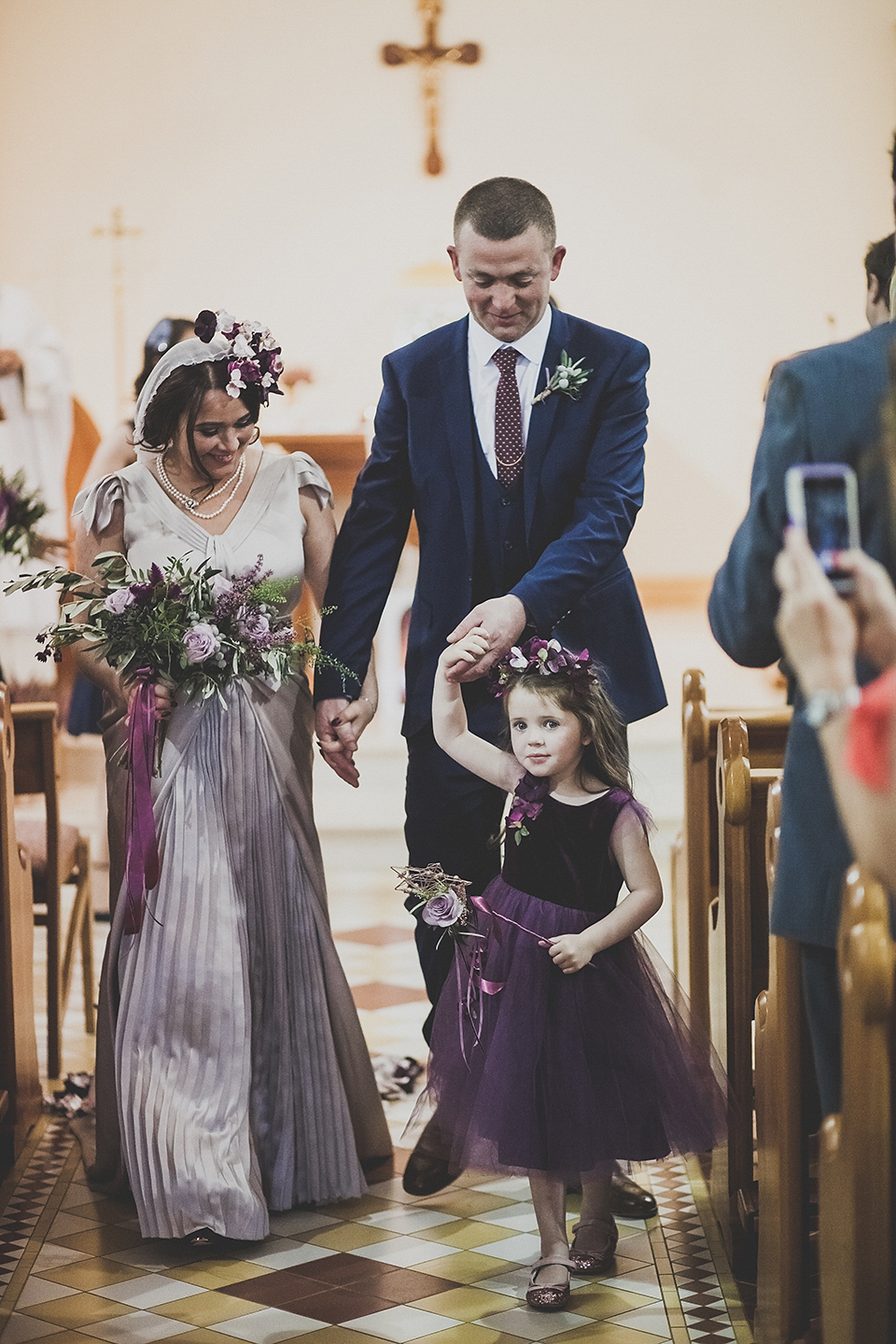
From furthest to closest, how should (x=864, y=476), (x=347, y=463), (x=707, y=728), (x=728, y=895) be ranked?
(x=347, y=463) < (x=707, y=728) < (x=728, y=895) < (x=864, y=476)

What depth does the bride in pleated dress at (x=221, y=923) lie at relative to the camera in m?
3.29

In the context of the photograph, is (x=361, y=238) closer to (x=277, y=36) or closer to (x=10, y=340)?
(x=277, y=36)

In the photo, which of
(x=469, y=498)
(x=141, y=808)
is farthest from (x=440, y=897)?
(x=469, y=498)

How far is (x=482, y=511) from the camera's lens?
346 centimetres

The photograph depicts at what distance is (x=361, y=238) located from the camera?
9.23 metres

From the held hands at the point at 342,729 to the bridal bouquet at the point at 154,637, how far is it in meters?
0.15

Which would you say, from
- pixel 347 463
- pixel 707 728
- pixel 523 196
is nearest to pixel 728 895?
pixel 707 728

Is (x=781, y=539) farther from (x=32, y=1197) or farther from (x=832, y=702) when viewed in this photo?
(x=32, y=1197)

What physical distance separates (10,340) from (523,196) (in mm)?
6357

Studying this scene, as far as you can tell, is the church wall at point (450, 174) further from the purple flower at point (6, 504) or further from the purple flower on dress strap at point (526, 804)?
the purple flower at point (6, 504)

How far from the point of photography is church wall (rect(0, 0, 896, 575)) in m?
9.12

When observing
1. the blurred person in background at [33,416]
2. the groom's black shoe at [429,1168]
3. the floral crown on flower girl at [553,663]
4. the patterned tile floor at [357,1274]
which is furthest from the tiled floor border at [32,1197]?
the blurred person in background at [33,416]

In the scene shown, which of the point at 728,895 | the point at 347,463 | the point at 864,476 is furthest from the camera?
the point at 347,463

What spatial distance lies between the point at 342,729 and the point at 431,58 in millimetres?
6639
